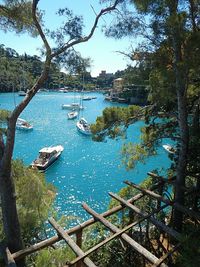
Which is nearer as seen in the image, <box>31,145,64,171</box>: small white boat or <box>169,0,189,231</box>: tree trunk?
<box>169,0,189,231</box>: tree trunk

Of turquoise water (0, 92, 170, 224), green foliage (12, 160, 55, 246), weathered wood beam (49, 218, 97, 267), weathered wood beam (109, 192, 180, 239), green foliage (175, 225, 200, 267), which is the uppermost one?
green foliage (175, 225, 200, 267)

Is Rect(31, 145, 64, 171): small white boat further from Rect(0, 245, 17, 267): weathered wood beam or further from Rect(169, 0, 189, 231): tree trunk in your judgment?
Rect(0, 245, 17, 267): weathered wood beam

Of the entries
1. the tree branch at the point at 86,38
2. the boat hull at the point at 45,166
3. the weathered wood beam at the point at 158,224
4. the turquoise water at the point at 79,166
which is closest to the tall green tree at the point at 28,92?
the tree branch at the point at 86,38

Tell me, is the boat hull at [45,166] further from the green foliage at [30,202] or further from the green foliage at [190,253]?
the green foliage at [190,253]

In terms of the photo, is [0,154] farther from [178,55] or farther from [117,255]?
[178,55]

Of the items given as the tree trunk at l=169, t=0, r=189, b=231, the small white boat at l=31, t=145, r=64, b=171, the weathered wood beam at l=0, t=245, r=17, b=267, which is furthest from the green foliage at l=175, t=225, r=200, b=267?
the small white boat at l=31, t=145, r=64, b=171

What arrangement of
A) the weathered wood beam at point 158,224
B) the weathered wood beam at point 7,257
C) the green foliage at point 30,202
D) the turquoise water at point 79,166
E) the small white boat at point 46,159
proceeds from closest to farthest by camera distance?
the weathered wood beam at point 7,257
the weathered wood beam at point 158,224
the green foliage at point 30,202
the turquoise water at point 79,166
the small white boat at point 46,159

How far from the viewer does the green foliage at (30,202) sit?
789 centimetres

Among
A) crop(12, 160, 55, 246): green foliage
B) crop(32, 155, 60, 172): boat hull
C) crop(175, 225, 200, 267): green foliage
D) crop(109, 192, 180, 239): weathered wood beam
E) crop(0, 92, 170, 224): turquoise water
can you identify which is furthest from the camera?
crop(32, 155, 60, 172): boat hull

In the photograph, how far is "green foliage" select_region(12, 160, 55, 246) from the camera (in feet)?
25.9

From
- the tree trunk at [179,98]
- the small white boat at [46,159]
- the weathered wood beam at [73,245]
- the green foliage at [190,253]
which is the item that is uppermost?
the tree trunk at [179,98]

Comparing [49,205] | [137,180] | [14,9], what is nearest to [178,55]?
[14,9]

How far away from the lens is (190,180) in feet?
31.2

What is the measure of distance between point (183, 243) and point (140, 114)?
4859mm
